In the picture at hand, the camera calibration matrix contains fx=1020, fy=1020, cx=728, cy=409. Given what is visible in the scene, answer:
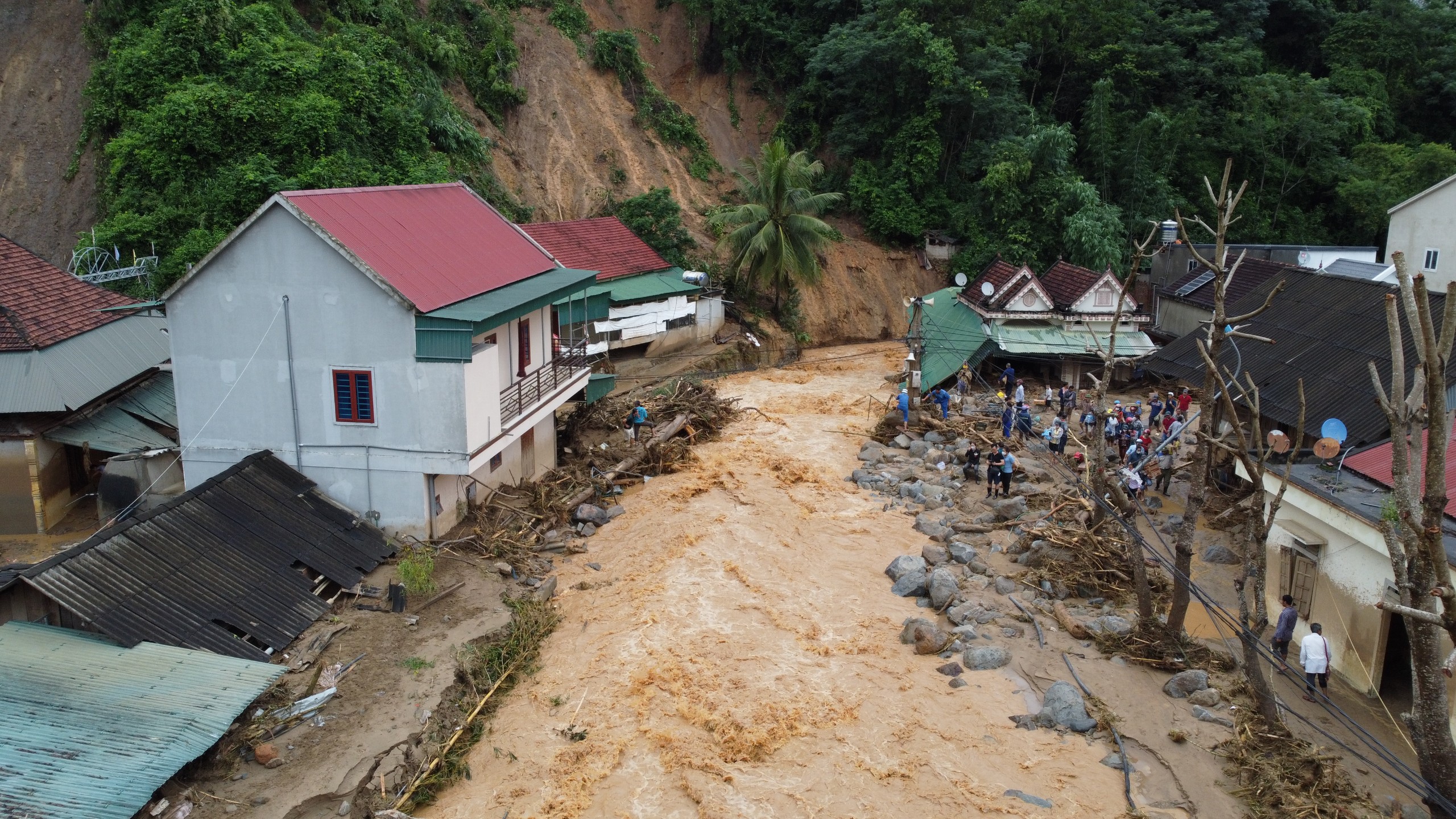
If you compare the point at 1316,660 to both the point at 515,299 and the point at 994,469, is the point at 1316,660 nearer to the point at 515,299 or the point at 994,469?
the point at 994,469

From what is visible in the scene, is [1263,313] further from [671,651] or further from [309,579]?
Result: [309,579]

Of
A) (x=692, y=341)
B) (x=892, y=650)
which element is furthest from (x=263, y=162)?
(x=892, y=650)

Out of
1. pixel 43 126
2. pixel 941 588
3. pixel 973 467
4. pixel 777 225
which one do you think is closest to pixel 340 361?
pixel 941 588

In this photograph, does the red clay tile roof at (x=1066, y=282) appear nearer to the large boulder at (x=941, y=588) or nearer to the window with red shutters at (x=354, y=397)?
the large boulder at (x=941, y=588)

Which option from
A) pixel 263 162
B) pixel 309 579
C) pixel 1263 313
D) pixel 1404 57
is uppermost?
pixel 1404 57

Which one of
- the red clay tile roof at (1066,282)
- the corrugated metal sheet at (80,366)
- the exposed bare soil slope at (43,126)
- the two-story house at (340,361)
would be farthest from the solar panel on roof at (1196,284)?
the exposed bare soil slope at (43,126)

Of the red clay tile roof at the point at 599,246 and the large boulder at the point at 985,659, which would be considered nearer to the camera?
the large boulder at the point at 985,659
